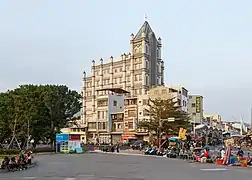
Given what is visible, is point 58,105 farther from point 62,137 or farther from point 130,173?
point 130,173

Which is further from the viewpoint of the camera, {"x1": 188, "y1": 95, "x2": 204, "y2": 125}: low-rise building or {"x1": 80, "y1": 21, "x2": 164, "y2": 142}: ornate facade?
{"x1": 188, "y1": 95, "x2": 204, "y2": 125}: low-rise building

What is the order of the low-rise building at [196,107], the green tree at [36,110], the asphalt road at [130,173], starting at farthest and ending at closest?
the low-rise building at [196,107] → the green tree at [36,110] → the asphalt road at [130,173]

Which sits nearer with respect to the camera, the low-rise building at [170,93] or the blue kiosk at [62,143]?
the blue kiosk at [62,143]

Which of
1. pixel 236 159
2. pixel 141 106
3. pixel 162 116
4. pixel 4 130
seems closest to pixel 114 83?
A: pixel 141 106

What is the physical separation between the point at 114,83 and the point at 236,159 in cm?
8905

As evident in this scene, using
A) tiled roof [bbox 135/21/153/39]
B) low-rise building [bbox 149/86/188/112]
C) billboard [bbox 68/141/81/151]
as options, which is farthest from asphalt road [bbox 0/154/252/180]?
tiled roof [bbox 135/21/153/39]

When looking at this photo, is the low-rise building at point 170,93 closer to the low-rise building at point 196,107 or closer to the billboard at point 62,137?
A: the low-rise building at point 196,107

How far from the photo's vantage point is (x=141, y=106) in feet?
321

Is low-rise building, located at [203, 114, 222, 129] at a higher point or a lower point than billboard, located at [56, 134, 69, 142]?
higher

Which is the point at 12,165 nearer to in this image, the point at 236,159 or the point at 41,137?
the point at 236,159

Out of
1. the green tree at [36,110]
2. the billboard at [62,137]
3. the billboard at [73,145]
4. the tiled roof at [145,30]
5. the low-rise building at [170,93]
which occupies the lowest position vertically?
the billboard at [73,145]

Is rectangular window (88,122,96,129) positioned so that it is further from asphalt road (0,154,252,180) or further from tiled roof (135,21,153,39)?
asphalt road (0,154,252,180)

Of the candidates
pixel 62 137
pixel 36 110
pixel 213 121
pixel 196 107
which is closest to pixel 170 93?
pixel 196 107

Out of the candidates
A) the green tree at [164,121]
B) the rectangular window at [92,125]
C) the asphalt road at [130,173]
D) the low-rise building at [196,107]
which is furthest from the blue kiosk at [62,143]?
the low-rise building at [196,107]
